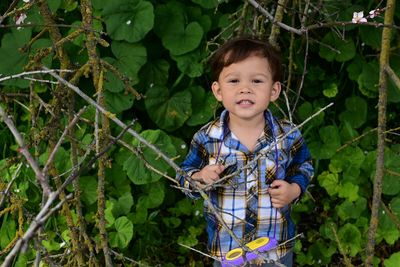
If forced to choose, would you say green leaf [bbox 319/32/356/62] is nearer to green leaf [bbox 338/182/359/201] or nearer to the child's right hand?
green leaf [bbox 338/182/359/201]

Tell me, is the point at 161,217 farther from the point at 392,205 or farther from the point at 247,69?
the point at 247,69

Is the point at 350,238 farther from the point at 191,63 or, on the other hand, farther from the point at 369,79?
the point at 191,63

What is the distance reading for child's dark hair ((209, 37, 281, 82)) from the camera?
6.77 feet

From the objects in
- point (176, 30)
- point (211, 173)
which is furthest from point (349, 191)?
point (211, 173)


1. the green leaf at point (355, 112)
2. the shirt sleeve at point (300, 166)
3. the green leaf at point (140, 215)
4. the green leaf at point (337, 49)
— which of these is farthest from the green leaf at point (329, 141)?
the shirt sleeve at point (300, 166)

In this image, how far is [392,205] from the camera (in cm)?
297

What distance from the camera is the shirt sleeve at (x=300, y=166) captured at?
216cm

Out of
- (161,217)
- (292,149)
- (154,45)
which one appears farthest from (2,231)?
(292,149)

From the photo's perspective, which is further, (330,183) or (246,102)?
(330,183)

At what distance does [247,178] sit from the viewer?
6.88 ft

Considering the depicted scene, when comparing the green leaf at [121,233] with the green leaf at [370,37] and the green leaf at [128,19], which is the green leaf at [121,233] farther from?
the green leaf at [370,37]

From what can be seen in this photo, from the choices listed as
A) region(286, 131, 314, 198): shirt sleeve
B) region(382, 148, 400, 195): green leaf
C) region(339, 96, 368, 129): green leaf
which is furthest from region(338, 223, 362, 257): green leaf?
region(286, 131, 314, 198): shirt sleeve

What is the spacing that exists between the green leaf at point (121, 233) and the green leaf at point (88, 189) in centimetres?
24

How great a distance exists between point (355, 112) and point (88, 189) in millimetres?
1314
